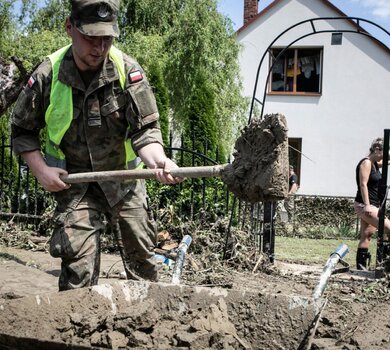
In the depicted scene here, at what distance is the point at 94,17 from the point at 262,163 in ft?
4.16

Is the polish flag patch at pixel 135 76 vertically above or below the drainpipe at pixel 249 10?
below

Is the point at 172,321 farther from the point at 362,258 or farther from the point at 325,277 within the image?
the point at 362,258

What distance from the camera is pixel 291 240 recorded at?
11.9m

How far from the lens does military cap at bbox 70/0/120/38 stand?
297 cm

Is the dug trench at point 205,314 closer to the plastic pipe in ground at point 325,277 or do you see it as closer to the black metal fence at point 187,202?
the plastic pipe in ground at point 325,277

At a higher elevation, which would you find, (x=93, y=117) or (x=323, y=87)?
(x=323, y=87)

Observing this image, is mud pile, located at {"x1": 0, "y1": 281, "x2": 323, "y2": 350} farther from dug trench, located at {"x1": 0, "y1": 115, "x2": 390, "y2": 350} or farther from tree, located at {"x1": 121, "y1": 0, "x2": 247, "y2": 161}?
tree, located at {"x1": 121, "y1": 0, "x2": 247, "y2": 161}

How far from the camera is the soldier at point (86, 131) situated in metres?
3.09

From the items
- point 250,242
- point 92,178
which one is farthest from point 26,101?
point 250,242

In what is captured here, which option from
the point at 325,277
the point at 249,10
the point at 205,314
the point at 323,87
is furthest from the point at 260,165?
the point at 249,10

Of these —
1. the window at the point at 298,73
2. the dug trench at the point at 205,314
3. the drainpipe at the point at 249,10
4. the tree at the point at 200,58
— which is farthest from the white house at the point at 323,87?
the dug trench at the point at 205,314

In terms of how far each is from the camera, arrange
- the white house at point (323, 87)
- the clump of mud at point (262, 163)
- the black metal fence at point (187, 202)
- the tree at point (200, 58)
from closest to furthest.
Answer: the clump of mud at point (262, 163)
the black metal fence at point (187, 202)
the tree at point (200, 58)
the white house at point (323, 87)

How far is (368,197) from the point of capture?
7.16 meters

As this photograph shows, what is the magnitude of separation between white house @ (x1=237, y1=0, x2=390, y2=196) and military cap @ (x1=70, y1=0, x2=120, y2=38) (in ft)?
48.8
